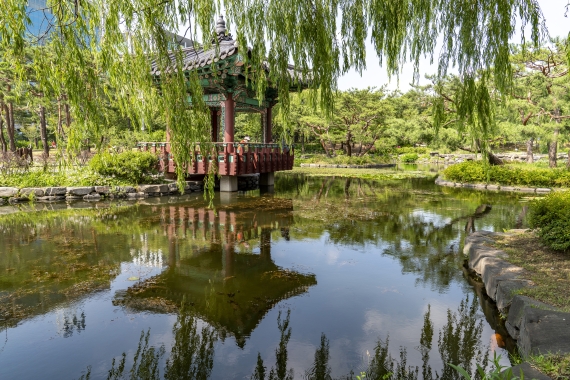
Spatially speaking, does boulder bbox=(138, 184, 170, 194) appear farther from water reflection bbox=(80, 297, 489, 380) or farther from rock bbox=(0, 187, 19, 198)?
water reflection bbox=(80, 297, 489, 380)

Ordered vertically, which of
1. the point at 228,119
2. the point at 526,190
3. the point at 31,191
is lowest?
the point at 526,190

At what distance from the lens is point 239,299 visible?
175 inches

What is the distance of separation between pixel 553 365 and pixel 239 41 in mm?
3417

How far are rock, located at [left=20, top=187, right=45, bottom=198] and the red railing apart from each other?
3.49 meters

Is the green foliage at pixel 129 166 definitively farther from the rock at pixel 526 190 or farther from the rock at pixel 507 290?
the rock at pixel 526 190

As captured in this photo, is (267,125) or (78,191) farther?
(267,125)

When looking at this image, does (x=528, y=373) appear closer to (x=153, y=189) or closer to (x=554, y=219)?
(x=554, y=219)

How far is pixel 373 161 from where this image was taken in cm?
2895

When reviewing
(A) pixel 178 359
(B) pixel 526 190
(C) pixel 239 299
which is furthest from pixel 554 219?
(B) pixel 526 190

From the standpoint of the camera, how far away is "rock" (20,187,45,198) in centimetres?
1141

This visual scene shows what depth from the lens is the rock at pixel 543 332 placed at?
284 cm

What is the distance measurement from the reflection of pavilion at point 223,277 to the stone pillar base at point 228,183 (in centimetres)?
462

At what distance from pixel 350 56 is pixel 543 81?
652 inches

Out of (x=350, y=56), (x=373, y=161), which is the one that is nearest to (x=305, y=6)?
(x=350, y=56)
